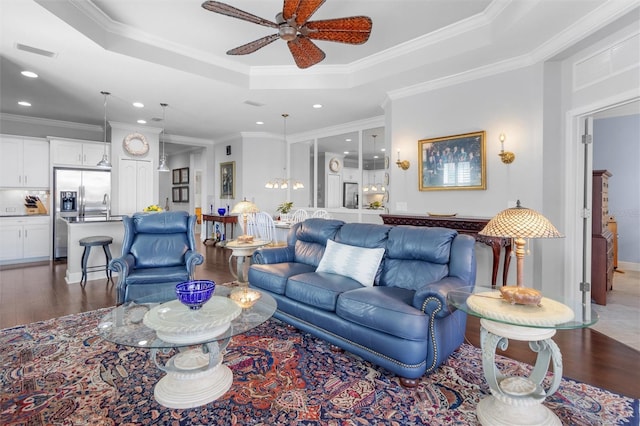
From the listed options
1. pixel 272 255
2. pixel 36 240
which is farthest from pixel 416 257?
pixel 36 240

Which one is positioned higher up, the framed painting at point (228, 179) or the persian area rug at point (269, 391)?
the framed painting at point (228, 179)

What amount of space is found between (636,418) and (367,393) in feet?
4.91

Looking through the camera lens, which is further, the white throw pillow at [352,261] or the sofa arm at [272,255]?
the sofa arm at [272,255]

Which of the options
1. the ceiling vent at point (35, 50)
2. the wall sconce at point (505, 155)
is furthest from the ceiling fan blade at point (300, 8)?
the ceiling vent at point (35, 50)

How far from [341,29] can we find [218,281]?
3.70 meters

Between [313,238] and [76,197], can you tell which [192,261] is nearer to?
[313,238]

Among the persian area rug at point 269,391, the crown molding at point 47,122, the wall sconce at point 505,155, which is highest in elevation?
the crown molding at point 47,122

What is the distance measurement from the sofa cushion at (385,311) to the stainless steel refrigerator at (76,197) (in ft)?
20.3

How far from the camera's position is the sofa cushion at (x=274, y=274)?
10.1ft

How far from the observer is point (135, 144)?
7000 millimetres

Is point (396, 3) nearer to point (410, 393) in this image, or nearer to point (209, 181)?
point (410, 393)

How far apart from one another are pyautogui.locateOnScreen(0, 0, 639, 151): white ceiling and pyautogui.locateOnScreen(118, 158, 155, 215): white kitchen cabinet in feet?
4.85

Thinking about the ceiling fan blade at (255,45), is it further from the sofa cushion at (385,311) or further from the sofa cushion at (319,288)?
the sofa cushion at (385,311)

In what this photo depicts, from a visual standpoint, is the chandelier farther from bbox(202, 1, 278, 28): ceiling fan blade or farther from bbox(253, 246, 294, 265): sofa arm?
bbox(202, 1, 278, 28): ceiling fan blade
